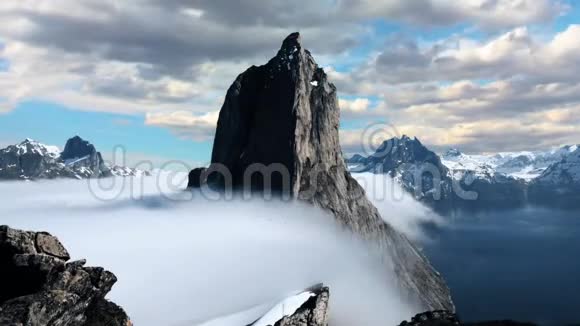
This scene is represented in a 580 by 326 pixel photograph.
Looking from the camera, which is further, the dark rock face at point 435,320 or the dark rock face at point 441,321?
→ the dark rock face at point 435,320

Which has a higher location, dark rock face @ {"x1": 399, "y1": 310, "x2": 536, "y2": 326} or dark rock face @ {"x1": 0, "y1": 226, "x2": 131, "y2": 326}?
dark rock face @ {"x1": 0, "y1": 226, "x2": 131, "y2": 326}

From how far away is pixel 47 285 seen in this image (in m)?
46.4

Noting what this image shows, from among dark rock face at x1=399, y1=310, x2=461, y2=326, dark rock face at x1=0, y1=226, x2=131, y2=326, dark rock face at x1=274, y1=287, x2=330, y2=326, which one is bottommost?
dark rock face at x1=274, y1=287, x2=330, y2=326

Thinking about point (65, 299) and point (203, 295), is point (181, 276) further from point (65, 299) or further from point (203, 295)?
point (65, 299)

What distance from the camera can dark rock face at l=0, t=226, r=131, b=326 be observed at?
4402 centimetres

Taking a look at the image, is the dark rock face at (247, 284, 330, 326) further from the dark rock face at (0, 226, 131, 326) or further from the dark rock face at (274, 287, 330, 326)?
the dark rock face at (0, 226, 131, 326)

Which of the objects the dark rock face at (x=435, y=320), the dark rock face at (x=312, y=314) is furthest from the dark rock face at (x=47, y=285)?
the dark rock face at (x=312, y=314)

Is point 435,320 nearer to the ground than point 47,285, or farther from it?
nearer to the ground

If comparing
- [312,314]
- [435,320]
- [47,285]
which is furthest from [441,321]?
[47,285]

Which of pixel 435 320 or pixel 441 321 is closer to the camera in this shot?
pixel 441 321

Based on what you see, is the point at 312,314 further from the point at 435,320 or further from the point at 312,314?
the point at 435,320

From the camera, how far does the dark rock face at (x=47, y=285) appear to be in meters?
44.0

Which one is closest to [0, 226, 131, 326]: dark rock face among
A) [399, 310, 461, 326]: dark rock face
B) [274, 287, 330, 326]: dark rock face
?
[399, 310, 461, 326]: dark rock face

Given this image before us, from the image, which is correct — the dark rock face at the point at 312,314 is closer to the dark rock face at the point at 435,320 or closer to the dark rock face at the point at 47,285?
the dark rock face at the point at 435,320
